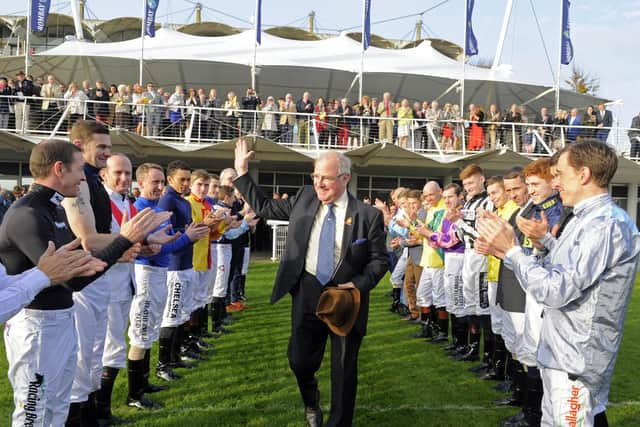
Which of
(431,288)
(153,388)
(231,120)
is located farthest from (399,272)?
(231,120)

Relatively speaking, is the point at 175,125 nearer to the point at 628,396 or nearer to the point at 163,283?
the point at 163,283

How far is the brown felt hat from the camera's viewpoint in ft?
14.1

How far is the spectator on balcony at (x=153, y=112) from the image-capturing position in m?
18.0

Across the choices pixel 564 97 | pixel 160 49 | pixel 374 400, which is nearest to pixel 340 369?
pixel 374 400

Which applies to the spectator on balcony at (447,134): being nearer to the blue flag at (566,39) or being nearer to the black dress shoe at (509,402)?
the blue flag at (566,39)

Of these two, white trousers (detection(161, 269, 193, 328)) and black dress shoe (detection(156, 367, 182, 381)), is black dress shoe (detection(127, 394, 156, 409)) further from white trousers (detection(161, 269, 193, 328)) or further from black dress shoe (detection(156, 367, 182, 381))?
white trousers (detection(161, 269, 193, 328))

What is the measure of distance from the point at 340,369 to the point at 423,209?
569cm

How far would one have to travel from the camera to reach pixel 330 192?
463cm

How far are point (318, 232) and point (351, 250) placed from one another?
1.08 ft

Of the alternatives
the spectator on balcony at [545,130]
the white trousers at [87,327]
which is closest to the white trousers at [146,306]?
the white trousers at [87,327]

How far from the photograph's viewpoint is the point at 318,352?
15.8 feet

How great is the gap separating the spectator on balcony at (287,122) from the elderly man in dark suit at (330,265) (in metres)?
14.4

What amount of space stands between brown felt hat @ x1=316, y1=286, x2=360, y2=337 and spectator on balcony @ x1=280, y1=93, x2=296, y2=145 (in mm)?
14946

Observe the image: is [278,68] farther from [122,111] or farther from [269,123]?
[122,111]
